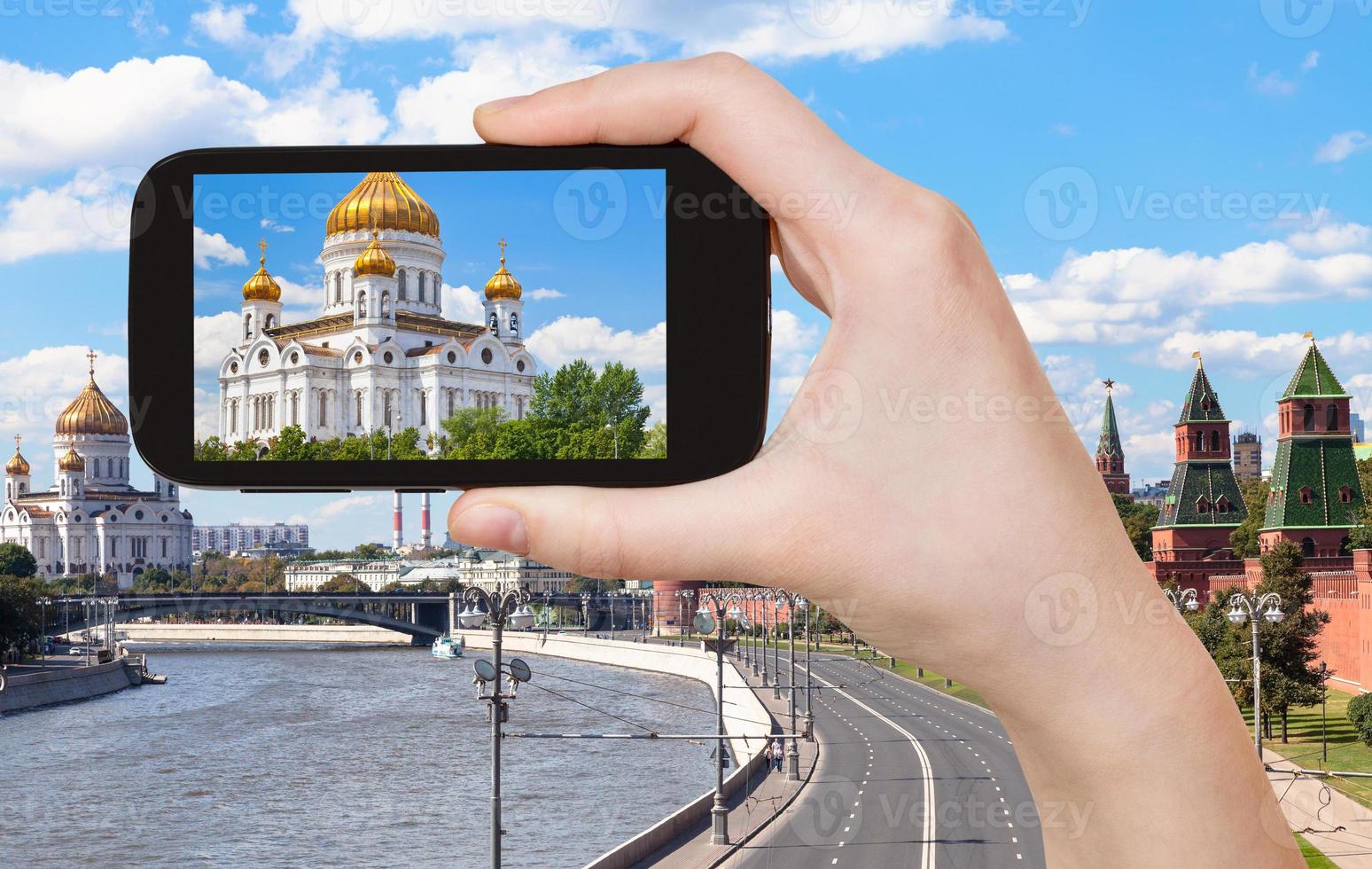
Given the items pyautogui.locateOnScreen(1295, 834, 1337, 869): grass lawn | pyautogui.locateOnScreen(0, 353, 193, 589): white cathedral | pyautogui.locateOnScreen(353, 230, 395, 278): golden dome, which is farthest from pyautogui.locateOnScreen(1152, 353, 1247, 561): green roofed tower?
pyautogui.locateOnScreen(0, 353, 193, 589): white cathedral

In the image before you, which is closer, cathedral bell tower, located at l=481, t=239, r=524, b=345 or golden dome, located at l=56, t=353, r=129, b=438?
cathedral bell tower, located at l=481, t=239, r=524, b=345

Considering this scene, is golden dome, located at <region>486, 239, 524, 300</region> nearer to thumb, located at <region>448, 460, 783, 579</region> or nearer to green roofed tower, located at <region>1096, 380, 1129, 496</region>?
thumb, located at <region>448, 460, 783, 579</region>

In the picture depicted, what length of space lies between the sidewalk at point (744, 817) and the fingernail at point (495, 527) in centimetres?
1262

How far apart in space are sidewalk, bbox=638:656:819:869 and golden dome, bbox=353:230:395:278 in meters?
11.9

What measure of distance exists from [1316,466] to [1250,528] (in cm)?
639

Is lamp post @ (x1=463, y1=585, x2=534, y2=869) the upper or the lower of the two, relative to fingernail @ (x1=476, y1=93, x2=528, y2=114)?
lower

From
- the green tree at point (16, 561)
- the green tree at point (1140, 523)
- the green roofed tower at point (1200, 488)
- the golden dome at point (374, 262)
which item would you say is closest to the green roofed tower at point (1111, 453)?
the green tree at point (1140, 523)

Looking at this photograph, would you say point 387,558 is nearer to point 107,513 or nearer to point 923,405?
point 107,513

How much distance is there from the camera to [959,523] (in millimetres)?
1324

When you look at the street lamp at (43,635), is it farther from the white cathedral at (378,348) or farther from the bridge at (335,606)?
the white cathedral at (378,348)

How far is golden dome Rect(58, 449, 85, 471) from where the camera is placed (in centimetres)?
7244

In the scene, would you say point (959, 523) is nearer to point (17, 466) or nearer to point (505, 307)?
point (505, 307)

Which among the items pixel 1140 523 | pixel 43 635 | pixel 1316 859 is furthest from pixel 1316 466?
pixel 43 635

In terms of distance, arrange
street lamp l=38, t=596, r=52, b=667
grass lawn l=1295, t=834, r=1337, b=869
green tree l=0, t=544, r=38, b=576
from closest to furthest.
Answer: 1. grass lawn l=1295, t=834, r=1337, b=869
2. street lamp l=38, t=596, r=52, b=667
3. green tree l=0, t=544, r=38, b=576
